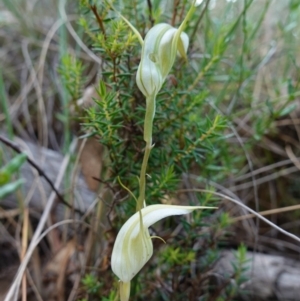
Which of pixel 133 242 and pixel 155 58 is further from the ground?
pixel 155 58

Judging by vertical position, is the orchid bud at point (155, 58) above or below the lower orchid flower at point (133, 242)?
above

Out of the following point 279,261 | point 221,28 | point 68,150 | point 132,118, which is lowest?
point 279,261

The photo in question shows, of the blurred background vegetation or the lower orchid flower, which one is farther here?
the blurred background vegetation

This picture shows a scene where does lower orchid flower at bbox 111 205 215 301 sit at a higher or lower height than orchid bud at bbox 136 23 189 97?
lower

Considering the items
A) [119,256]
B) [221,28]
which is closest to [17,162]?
[119,256]

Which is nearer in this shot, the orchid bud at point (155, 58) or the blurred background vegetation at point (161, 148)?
the orchid bud at point (155, 58)

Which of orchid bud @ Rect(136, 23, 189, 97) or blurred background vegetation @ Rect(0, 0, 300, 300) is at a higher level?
orchid bud @ Rect(136, 23, 189, 97)

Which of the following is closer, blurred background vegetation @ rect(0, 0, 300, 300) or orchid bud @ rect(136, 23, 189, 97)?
orchid bud @ rect(136, 23, 189, 97)

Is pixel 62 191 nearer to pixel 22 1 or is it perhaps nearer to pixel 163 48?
pixel 163 48
